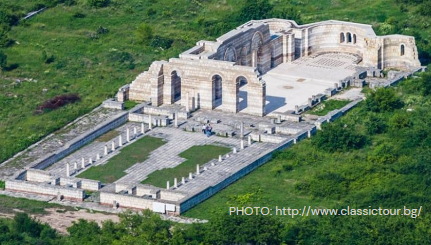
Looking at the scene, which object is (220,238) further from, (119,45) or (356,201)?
(119,45)

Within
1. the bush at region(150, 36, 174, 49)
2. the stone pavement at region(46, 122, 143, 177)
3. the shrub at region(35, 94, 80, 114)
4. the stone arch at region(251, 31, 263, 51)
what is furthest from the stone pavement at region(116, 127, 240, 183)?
the bush at region(150, 36, 174, 49)

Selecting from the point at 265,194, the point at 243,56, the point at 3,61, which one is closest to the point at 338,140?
the point at 265,194

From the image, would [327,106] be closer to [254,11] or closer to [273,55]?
[273,55]

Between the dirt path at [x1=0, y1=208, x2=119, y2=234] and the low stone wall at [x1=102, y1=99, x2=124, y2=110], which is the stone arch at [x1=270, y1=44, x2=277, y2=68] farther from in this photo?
the dirt path at [x1=0, y1=208, x2=119, y2=234]

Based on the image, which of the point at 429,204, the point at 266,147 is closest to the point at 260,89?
the point at 266,147

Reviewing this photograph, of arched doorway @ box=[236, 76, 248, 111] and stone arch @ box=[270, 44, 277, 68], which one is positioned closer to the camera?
arched doorway @ box=[236, 76, 248, 111]

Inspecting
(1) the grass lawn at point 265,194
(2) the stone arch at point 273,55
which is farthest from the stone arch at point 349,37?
(1) the grass lawn at point 265,194
